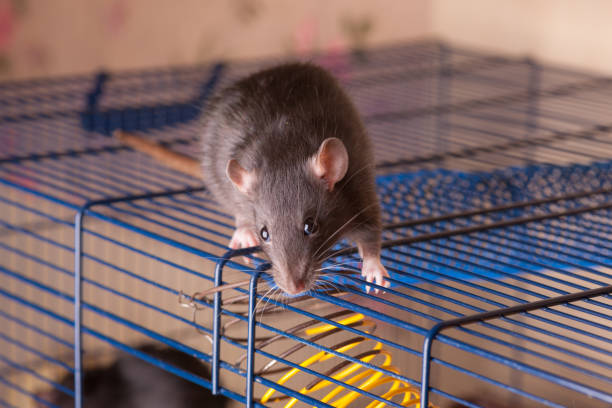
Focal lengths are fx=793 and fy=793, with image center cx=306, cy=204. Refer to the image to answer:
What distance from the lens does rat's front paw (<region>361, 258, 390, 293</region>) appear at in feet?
3.20

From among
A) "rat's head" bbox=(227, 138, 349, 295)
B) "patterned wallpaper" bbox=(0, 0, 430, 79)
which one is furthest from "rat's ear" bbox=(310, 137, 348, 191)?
"patterned wallpaper" bbox=(0, 0, 430, 79)

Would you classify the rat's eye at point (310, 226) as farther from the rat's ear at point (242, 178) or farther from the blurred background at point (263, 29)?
the blurred background at point (263, 29)

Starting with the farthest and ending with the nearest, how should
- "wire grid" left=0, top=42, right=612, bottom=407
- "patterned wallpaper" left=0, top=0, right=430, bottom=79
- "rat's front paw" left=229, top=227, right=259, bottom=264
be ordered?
"patterned wallpaper" left=0, top=0, right=430, bottom=79 < "rat's front paw" left=229, top=227, right=259, bottom=264 < "wire grid" left=0, top=42, right=612, bottom=407

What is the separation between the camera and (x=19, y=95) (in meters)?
2.11

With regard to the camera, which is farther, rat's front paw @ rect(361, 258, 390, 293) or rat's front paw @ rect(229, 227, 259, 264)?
rat's front paw @ rect(229, 227, 259, 264)

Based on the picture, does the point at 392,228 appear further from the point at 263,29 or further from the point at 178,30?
the point at 263,29

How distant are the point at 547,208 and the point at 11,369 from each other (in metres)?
1.58

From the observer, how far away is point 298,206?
1.01 meters

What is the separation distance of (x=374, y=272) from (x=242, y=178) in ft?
0.72

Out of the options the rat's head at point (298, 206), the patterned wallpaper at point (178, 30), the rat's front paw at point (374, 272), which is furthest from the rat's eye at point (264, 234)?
the patterned wallpaper at point (178, 30)

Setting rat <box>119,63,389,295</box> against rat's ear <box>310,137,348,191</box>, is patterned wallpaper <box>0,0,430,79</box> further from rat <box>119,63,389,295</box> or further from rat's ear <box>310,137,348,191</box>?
rat's ear <box>310,137,348,191</box>

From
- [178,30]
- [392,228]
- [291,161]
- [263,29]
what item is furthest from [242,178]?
[263,29]

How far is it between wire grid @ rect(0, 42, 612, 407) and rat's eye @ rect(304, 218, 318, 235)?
76 mm

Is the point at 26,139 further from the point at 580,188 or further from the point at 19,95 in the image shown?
the point at 580,188
